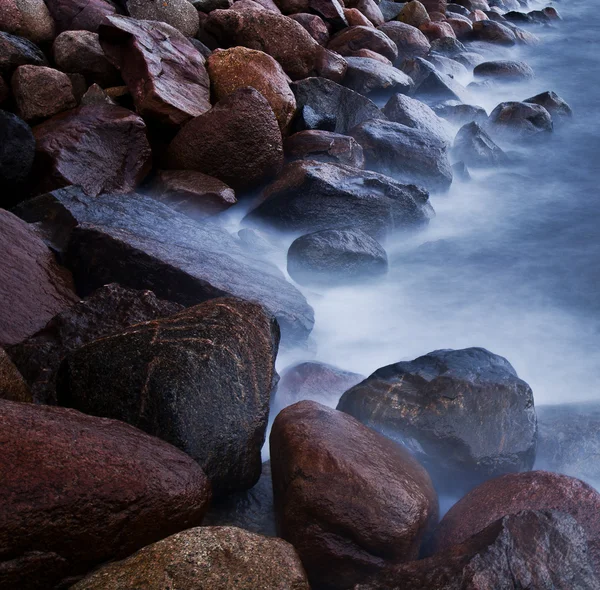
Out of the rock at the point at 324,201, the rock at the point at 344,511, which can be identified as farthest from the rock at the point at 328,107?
the rock at the point at 344,511

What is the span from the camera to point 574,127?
10.3m

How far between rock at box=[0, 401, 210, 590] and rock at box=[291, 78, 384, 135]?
4.99 m

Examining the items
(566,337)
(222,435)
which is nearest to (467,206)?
(566,337)

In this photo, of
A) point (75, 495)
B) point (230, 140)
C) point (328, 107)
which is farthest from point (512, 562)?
point (328, 107)

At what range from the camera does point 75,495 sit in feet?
7.17

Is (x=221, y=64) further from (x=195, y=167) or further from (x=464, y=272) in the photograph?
(x=464, y=272)

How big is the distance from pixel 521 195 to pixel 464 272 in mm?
2326

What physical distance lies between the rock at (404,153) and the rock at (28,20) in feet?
9.99

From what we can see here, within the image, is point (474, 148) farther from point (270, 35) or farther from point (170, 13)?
point (170, 13)

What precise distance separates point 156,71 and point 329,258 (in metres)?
2.27

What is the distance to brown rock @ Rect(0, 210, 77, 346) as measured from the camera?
11.6 ft

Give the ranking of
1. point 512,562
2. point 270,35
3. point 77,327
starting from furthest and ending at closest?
point 270,35
point 77,327
point 512,562

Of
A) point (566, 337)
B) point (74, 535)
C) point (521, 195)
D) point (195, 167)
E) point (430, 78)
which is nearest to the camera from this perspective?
point (74, 535)

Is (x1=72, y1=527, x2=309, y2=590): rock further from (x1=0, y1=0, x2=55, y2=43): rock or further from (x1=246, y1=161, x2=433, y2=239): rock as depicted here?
(x1=0, y1=0, x2=55, y2=43): rock
